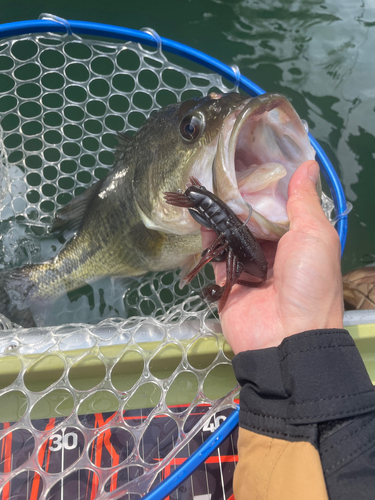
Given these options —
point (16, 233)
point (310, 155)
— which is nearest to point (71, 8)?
point (16, 233)

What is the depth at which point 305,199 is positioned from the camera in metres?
1.22

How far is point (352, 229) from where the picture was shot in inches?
110

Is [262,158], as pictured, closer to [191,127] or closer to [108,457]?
[191,127]

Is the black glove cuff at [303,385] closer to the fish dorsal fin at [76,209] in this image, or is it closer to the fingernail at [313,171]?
the fingernail at [313,171]

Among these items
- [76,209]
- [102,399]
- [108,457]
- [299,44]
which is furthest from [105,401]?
[299,44]

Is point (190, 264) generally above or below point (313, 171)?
below

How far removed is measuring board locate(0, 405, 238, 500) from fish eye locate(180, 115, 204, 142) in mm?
1118

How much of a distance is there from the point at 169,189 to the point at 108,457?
1.12 metres

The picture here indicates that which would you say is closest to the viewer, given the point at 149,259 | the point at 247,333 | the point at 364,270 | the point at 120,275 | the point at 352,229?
the point at 247,333

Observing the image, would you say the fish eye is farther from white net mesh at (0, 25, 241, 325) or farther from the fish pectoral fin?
white net mesh at (0, 25, 241, 325)

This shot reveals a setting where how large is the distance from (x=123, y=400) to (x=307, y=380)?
0.74 meters

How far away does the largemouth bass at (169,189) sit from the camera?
3.96ft

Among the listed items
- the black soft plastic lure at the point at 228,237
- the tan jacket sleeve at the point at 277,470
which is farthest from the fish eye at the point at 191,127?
the tan jacket sleeve at the point at 277,470

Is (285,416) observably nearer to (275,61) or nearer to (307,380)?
(307,380)
